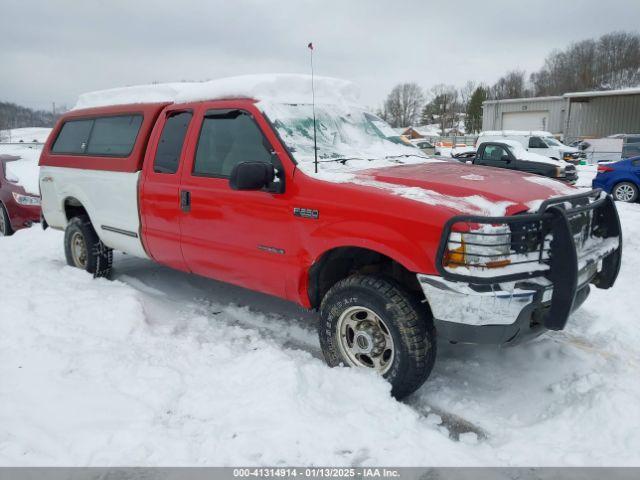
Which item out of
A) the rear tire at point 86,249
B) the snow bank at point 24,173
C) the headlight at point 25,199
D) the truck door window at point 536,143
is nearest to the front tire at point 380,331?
the rear tire at point 86,249

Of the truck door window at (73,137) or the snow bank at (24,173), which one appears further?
the snow bank at (24,173)

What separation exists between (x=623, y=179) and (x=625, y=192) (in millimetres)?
329

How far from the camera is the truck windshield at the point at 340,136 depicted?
3.87m

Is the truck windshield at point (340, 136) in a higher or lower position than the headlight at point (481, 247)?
higher

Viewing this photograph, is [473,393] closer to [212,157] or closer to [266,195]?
[266,195]

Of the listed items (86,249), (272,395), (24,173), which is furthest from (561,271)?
(24,173)

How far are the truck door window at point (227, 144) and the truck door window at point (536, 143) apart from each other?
22065mm

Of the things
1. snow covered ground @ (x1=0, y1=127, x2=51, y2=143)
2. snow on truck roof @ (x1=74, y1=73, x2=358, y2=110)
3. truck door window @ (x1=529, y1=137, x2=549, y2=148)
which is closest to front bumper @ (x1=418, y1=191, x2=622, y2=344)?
snow on truck roof @ (x1=74, y1=73, x2=358, y2=110)

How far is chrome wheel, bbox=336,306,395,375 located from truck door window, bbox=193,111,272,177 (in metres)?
1.35

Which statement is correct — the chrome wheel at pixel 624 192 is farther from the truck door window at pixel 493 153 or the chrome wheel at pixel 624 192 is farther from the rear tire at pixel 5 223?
the rear tire at pixel 5 223

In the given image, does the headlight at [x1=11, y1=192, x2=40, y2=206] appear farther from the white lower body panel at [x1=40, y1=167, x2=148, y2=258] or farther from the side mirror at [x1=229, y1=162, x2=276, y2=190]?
the side mirror at [x1=229, y1=162, x2=276, y2=190]

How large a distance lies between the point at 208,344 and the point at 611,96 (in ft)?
160

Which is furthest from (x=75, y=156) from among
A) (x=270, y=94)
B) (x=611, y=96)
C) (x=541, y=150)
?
(x=611, y=96)

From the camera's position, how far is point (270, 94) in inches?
164
